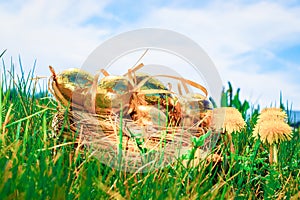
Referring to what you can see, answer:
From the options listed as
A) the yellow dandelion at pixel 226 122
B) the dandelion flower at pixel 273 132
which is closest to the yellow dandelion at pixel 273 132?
the dandelion flower at pixel 273 132

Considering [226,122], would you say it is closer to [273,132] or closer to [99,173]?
[273,132]

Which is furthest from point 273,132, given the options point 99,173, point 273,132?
point 99,173

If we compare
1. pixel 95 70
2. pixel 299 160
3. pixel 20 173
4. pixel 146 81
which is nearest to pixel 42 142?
pixel 20 173

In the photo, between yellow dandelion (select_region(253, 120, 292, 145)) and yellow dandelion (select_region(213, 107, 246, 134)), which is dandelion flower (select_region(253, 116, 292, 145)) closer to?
yellow dandelion (select_region(253, 120, 292, 145))

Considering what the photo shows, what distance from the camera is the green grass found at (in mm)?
1774

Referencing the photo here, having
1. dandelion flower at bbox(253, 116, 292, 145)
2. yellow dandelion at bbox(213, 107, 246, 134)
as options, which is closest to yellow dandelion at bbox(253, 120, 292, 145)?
dandelion flower at bbox(253, 116, 292, 145)

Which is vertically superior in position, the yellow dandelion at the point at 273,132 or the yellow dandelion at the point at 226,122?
the yellow dandelion at the point at 226,122

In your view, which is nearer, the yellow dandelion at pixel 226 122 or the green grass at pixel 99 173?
the green grass at pixel 99 173

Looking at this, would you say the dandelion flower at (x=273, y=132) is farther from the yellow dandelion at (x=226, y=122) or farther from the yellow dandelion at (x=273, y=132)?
the yellow dandelion at (x=226, y=122)

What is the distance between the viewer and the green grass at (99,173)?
69.9 inches

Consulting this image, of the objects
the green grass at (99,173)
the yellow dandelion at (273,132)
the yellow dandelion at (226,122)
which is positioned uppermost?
the yellow dandelion at (226,122)

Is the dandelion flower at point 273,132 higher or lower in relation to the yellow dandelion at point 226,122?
lower

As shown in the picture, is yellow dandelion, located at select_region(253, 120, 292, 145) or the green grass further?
yellow dandelion, located at select_region(253, 120, 292, 145)

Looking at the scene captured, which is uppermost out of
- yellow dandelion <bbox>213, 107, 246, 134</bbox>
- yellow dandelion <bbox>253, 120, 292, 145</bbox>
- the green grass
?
yellow dandelion <bbox>213, 107, 246, 134</bbox>
